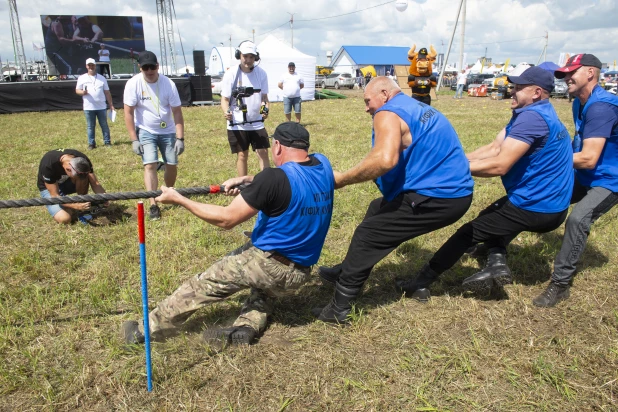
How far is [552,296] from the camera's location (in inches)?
146

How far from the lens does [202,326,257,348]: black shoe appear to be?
3121mm

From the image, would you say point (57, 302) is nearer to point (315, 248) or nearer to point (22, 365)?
point (22, 365)

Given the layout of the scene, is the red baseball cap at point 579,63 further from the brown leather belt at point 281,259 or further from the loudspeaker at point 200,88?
the loudspeaker at point 200,88

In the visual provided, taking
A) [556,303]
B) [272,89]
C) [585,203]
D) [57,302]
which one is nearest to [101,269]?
[57,302]

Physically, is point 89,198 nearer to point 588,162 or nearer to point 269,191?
point 269,191

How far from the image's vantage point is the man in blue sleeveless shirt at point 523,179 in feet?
10.8

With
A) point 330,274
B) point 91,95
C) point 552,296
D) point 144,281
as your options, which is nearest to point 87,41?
point 91,95

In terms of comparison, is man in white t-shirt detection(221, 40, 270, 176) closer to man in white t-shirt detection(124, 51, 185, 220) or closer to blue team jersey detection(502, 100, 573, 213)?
man in white t-shirt detection(124, 51, 185, 220)

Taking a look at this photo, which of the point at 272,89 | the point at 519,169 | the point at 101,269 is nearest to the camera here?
the point at 519,169

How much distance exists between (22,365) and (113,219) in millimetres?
2980

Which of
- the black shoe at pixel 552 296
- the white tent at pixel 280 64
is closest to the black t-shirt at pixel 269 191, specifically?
the black shoe at pixel 552 296

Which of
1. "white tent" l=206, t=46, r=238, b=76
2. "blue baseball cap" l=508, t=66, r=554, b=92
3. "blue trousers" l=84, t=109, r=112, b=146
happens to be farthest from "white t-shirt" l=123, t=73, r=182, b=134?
"white tent" l=206, t=46, r=238, b=76

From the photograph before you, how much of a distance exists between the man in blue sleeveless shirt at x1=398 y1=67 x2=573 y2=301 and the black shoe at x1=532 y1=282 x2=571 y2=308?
35 cm

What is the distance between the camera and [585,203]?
3746mm
